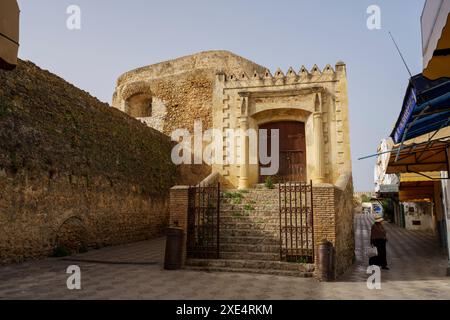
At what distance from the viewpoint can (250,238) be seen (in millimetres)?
9203

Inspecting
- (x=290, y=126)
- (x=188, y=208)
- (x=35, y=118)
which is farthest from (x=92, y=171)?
(x=290, y=126)

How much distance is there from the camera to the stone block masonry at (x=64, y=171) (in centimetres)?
852

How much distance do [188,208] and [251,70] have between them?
44.4 feet

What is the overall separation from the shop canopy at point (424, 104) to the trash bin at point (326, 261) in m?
2.63

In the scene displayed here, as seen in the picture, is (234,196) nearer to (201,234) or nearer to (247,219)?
(247,219)

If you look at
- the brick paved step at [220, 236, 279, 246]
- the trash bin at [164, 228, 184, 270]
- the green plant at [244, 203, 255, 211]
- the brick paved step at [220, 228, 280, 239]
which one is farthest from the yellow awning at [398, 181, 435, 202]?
the trash bin at [164, 228, 184, 270]

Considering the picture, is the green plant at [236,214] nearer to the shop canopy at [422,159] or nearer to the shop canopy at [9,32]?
the shop canopy at [422,159]

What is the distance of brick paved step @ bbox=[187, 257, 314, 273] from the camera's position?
7.72 m

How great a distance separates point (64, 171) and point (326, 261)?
292 inches

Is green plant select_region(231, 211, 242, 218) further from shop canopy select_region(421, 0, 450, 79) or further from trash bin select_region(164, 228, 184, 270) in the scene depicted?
shop canopy select_region(421, 0, 450, 79)
